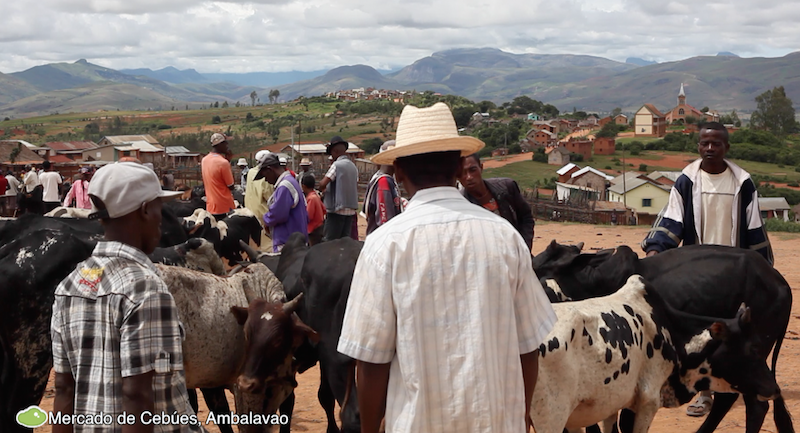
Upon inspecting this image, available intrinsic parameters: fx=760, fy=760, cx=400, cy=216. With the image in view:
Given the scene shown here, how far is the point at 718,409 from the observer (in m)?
5.38

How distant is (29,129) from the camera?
11812 cm

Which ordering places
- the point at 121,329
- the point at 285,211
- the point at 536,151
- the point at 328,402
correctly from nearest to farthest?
the point at 121,329 → the point at 328,402 → the point at 285,211 → the point at 536,151

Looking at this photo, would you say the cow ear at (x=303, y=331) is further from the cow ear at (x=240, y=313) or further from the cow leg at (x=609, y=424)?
the cow leg at (x=609, y=424)

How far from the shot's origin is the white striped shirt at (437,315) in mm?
2477

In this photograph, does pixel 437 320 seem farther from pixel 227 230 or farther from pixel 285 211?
pixel 227 230

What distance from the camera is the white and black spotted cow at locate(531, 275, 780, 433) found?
13.2ft

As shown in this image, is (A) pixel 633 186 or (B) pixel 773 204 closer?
(B) pixel 773 204

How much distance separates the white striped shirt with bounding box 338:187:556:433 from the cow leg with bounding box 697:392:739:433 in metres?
3.45

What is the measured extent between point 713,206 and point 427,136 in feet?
13.2

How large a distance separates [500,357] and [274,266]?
408 centimetres

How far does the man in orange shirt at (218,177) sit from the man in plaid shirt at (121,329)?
591cm

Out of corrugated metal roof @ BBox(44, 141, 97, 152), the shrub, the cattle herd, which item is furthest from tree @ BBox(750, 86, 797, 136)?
the cattle herd

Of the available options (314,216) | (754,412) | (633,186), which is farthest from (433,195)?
(633,186)

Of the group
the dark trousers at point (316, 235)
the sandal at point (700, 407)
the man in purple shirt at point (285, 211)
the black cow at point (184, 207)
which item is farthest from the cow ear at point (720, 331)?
the black cow at point (184, 207)
